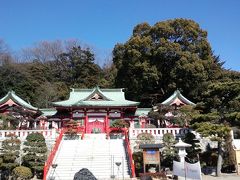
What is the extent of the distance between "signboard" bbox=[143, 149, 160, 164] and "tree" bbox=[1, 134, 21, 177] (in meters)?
8.23

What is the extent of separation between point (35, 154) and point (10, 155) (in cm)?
160

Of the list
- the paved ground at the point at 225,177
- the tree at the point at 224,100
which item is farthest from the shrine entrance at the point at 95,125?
the paved ground at the point at 225,177

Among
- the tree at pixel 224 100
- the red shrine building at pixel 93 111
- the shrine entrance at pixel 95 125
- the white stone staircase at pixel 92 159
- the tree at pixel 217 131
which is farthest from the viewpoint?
the shrine entrance at pixel 95 125

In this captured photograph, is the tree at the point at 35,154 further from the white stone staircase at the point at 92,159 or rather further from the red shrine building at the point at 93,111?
the red shrine building at the point at 93,111

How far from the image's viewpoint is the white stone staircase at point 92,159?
19.7 meters

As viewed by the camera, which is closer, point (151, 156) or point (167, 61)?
point (151, 156)

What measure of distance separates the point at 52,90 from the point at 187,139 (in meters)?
32.2

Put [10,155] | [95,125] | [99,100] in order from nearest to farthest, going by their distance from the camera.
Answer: [10,155] → [95,125] → [99,100]

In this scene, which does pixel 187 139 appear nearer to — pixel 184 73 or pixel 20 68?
pixel 184 73

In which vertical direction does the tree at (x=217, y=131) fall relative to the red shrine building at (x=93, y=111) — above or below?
below

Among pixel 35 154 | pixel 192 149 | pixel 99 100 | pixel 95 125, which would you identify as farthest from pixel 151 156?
pixel 99 100

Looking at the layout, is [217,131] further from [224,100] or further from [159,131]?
[159,131]

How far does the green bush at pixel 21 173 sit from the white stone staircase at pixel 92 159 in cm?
133

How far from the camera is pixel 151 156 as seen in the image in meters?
19.8
